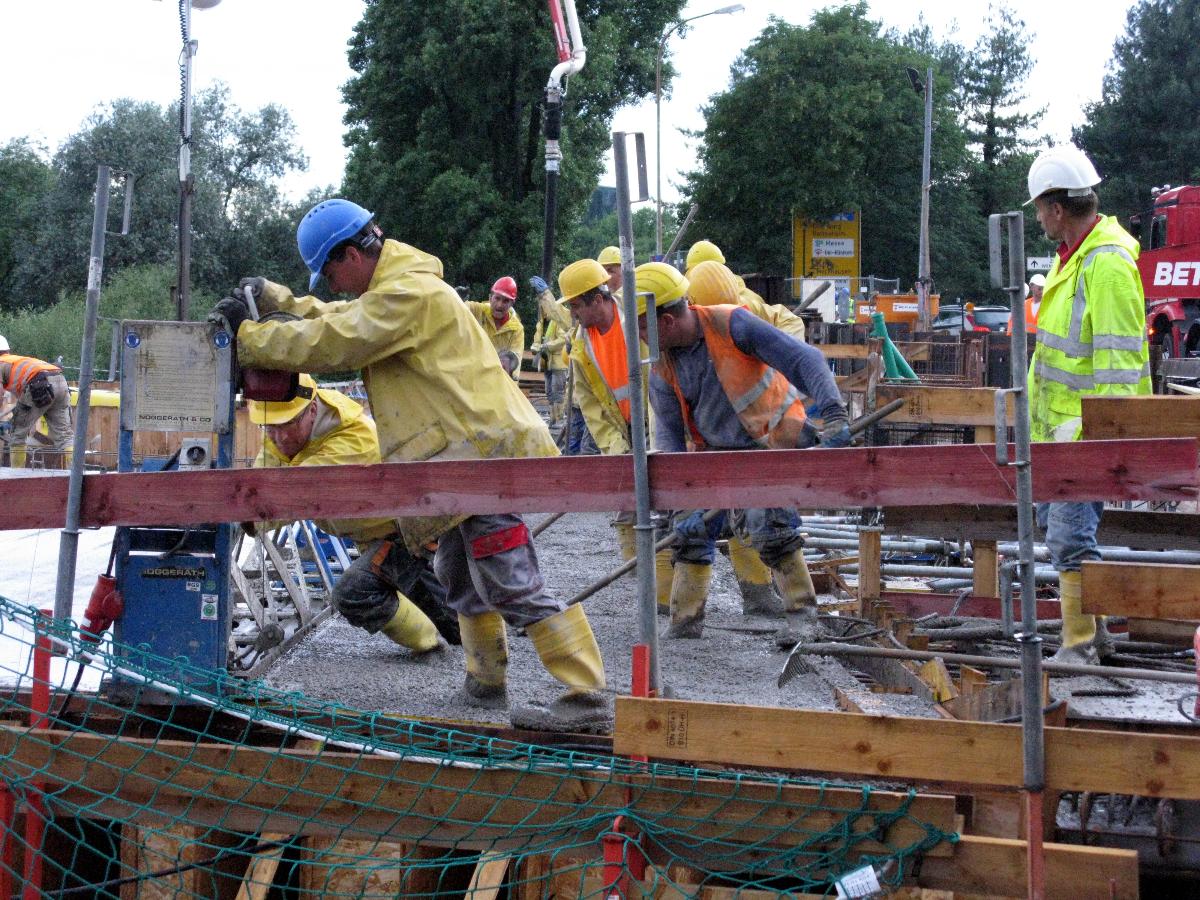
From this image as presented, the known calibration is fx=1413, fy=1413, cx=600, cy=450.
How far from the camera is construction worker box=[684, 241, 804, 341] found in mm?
7336

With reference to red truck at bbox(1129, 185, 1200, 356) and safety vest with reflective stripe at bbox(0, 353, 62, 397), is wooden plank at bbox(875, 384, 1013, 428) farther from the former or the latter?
red truck at bbox(1129, 185, 1200, 356)

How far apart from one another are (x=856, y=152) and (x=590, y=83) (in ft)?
56.2

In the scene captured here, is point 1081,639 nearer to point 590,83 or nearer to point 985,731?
point 985,731

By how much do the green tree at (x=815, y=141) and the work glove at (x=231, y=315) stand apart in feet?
139

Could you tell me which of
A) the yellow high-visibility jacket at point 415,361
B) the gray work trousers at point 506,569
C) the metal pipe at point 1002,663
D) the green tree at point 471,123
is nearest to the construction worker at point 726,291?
the metal pipe at point 1002,663

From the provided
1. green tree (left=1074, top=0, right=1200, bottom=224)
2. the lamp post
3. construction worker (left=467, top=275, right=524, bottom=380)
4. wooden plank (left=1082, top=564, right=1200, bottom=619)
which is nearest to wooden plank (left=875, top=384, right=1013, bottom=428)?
wooden plank (left=1082, top=564, right=1200, bottom=619)

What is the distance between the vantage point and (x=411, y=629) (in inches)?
231

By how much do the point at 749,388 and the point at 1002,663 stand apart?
1.56 m

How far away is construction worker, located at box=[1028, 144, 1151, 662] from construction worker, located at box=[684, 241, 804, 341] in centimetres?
210

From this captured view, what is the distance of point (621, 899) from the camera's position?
3512mm

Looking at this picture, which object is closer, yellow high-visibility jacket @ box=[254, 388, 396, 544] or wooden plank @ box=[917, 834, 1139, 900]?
wooden plank @ box=[917, 834, 1139, 900]

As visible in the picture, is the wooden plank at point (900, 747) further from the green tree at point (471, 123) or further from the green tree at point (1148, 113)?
the green tree at point (1148, 113)

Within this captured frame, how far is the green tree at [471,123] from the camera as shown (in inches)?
1242

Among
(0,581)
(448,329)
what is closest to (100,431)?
(0,581)
